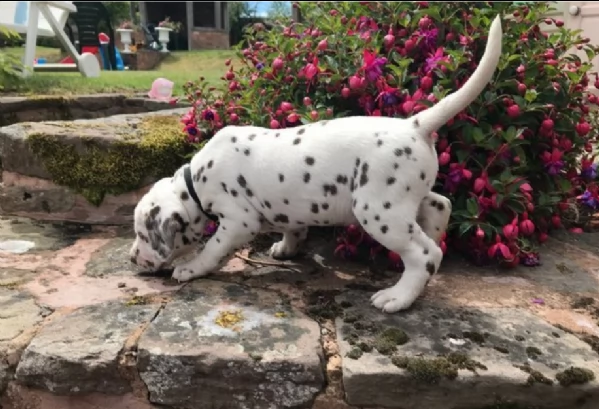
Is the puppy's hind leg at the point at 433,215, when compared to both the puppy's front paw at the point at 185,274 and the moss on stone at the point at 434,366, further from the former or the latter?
the puppy's front paw at the point at 185,274

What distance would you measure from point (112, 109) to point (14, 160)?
7.83ft

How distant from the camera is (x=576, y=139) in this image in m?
3.48

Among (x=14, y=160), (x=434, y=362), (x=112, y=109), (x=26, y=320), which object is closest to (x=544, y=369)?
(x=434, y=362)

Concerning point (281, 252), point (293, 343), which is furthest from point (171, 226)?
point (293, 343)

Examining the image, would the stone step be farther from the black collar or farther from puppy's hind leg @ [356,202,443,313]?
the black collar

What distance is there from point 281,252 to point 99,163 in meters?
1.44

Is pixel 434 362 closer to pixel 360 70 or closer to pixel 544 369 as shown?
pixel 544 369

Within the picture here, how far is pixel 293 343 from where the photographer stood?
89.8 inches

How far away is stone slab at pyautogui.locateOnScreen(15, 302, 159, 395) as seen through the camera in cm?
225

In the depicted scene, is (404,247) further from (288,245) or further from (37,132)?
(37,132)

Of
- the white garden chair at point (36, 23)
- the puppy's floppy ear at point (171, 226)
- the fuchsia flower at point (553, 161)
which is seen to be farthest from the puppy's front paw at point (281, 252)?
the white garden chair at point (36, 23)

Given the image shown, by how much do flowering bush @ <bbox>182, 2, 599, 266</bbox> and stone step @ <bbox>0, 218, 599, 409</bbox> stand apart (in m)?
0.40

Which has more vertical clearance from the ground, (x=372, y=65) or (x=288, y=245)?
(x=372, y=65)

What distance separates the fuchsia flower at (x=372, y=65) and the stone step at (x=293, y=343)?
1005 millimetres
